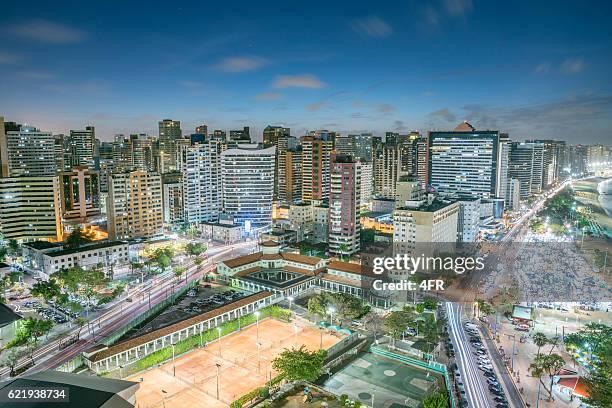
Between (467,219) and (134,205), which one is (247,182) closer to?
(134,205)

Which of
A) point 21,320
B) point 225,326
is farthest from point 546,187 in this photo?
point 21,320

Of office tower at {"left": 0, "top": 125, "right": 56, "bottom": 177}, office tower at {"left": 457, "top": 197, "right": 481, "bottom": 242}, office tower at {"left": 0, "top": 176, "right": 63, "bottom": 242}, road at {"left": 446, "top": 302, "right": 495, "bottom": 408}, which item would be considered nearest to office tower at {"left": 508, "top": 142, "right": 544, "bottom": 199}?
office tower at {"left": 457, "top": 197, "right": 481, "bottom": 242}

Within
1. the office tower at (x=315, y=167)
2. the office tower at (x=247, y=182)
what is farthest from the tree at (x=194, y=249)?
the office tower at (x=315, y=167)

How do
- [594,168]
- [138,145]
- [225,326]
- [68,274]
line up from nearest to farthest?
[225,326] < [68,274] < [138,145] < [594,168]

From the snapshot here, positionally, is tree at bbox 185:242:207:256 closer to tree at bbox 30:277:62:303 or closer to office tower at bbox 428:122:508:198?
tree at bbox 30:277:62:303

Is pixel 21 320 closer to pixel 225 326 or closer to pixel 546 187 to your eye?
pixel 225 326

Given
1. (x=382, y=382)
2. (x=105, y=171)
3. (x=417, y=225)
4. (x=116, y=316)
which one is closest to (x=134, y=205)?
(x=116, y=316)
